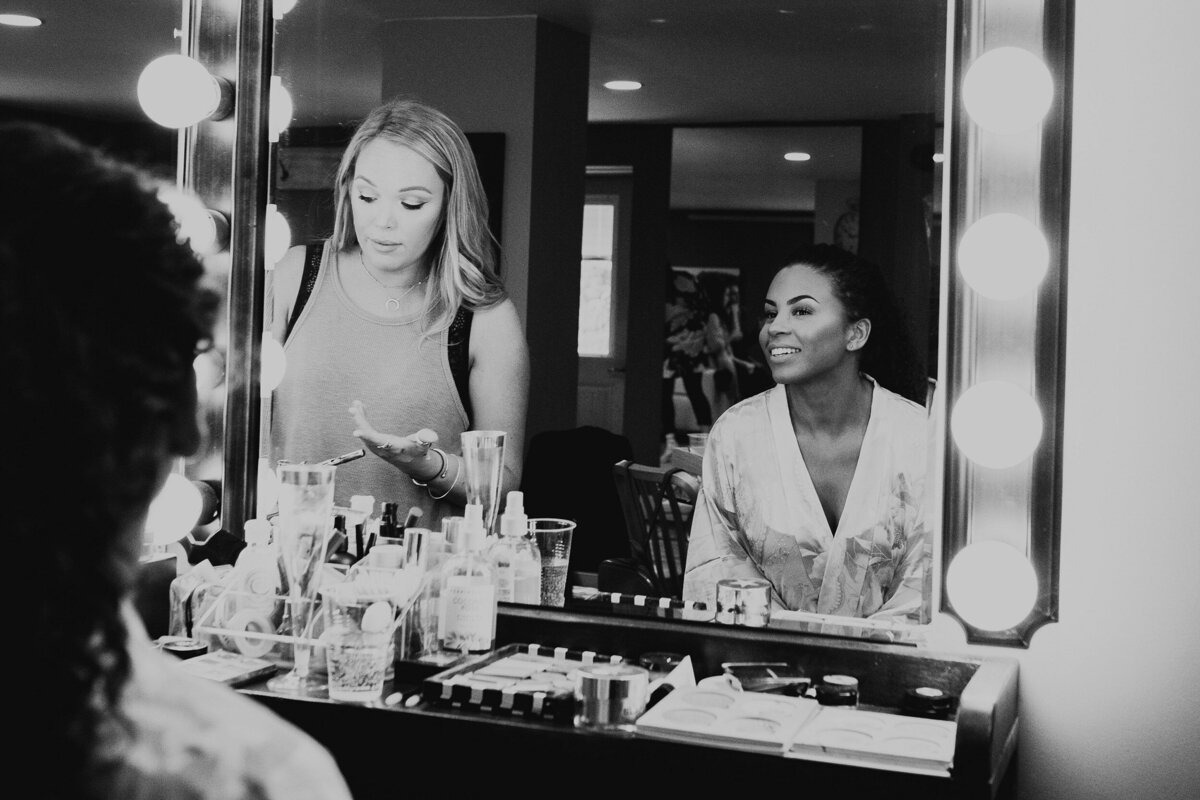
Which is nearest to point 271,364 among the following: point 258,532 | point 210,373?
point 210,373

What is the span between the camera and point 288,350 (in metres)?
2.02

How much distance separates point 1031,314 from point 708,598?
586 mm

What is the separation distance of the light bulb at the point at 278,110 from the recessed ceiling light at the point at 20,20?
5.08ft

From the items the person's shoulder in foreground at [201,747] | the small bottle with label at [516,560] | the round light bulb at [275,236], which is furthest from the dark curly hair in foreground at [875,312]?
the person's shoulder in foreground at [201,747]

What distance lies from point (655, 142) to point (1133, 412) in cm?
73

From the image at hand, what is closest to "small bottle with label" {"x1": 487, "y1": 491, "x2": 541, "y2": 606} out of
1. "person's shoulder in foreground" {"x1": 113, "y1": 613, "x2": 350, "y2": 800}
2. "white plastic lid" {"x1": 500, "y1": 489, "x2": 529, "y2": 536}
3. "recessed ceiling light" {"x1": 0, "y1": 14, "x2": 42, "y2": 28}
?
"white plastic lid" {"x1": 500, "y1": 489, "x2": 529, "y2": 536}

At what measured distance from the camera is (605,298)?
5.63 ft

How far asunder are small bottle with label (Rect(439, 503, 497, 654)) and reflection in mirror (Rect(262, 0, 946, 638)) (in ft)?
0.59

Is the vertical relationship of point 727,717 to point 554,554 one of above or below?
below

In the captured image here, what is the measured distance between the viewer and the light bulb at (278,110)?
1985mm

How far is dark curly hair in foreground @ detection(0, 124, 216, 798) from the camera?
0.56 metres

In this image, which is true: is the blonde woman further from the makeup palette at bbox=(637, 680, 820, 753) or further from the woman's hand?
the makeup palette at bbox=(637, 680, 820, 753)

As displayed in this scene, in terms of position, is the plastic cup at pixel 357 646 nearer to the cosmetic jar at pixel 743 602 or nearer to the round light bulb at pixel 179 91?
the cosmetic jar at pixel 743 602

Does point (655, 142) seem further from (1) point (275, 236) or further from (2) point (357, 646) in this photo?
(2) point (357, 646)
